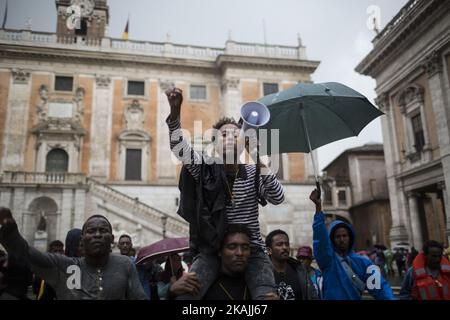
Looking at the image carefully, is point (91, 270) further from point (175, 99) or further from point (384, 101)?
point (384, 101)

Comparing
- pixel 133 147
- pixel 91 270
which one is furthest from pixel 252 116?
pixel 133 147

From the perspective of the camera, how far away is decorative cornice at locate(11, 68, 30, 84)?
25000 millimetres

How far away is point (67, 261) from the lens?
2.69m

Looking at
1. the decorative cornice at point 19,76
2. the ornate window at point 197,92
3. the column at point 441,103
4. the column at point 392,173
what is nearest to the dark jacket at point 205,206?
the column at point 441,103

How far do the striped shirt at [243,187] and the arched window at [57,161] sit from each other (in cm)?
2414

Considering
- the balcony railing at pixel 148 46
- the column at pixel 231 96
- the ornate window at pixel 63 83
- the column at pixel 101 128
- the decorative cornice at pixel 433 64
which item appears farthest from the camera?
the column at pixel 231 96

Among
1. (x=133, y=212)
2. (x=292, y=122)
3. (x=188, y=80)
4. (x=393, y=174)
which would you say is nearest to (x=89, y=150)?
(x=133, y=212)

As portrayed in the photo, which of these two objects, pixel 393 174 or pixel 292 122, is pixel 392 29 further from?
pixel 292 122

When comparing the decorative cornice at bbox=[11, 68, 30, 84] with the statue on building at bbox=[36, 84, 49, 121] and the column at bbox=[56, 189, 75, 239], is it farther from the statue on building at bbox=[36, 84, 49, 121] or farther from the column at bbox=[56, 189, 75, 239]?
the column at bbox=[56, 189, 75, 239]

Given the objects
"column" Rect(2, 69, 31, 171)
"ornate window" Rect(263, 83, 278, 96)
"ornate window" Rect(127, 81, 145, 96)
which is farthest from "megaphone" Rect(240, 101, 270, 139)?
"ornate window" Rect(263, 83, 278, 96)

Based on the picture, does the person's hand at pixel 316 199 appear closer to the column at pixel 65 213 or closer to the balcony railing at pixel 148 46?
the column at pixel 65 213

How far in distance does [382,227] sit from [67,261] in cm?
3461

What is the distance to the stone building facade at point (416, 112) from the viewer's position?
1855 centimetres

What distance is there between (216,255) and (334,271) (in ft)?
4.38
